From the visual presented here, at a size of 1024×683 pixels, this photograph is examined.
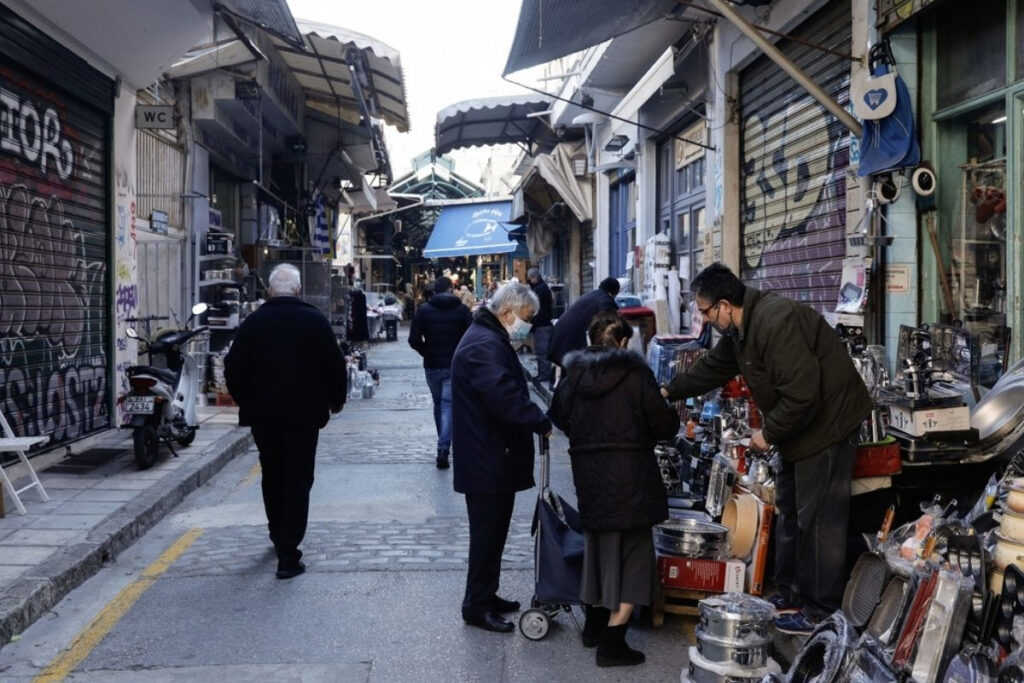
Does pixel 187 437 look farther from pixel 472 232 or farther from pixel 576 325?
pixel 472 232

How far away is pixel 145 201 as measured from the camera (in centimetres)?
1434

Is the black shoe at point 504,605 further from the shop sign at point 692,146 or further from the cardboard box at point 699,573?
the shop sign at point 692,146

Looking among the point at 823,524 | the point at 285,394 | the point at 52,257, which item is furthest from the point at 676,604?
the point at 52,257

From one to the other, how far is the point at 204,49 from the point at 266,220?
7.65 meters

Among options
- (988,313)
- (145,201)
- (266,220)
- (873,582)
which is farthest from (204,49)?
(873,582)

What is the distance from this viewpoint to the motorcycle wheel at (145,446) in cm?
930

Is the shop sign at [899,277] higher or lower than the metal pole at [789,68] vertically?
lower

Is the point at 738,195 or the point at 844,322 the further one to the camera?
the point at 738,195

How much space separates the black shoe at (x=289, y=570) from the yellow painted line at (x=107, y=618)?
0.77 m

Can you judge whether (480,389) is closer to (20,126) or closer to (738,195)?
(20,126)

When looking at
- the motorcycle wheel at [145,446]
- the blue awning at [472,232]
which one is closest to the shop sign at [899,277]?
the motorcycle wheel at [145,446]

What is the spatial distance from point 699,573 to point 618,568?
29.8 inches

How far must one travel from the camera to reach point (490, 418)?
5180 millimetres

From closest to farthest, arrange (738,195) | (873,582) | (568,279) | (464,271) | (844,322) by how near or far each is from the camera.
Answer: (873,582) < (844,322) < (738,195) < (568,279) < (464,271)
